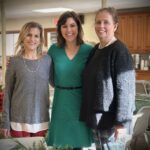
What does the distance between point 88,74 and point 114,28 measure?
322 millimetres

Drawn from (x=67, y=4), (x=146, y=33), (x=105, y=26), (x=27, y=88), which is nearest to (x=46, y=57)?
(x=27, y=88)

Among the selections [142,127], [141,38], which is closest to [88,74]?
[142,127]

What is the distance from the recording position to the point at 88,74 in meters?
1.90

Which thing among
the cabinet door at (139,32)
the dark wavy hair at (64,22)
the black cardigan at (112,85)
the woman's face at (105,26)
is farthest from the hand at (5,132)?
the cabinet door at (139,32)

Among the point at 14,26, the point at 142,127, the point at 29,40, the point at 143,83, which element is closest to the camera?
the point at 29,40

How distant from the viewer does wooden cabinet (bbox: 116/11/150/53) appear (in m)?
7.65

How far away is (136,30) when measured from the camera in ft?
25.3

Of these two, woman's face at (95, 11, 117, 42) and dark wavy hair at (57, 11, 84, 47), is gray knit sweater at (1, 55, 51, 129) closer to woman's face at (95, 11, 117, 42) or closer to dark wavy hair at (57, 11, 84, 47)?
dark wavy hair at (57, 11, 84, 47)

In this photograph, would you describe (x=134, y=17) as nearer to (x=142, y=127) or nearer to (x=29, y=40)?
(x=142, y=127)

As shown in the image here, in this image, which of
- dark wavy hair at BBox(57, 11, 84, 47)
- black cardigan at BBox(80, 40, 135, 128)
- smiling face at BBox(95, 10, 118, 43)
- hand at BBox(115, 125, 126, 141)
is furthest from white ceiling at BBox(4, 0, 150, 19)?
hand at BBox(115, 125, 126, 141)

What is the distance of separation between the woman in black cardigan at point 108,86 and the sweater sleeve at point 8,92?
1.58ft

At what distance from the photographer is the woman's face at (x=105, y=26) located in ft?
6.02

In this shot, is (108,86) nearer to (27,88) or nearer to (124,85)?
(124,85)

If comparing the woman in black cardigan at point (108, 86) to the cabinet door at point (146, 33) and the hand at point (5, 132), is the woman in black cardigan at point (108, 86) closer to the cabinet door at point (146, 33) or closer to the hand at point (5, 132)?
the hand at point (5, 132)
